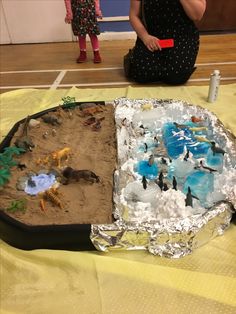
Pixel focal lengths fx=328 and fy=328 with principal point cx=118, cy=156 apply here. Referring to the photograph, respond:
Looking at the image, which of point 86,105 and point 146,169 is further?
point 86,105

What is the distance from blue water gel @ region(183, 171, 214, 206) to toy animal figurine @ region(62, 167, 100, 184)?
Result: 0.84ft

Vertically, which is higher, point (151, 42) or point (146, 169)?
point (151, 42)

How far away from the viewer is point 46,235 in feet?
2.60

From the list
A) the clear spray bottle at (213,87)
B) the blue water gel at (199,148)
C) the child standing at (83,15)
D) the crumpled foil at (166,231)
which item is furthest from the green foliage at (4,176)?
the child standing at (83,15)

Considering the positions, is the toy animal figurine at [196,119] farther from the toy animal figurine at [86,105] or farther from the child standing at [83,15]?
the child standing at [83,15]

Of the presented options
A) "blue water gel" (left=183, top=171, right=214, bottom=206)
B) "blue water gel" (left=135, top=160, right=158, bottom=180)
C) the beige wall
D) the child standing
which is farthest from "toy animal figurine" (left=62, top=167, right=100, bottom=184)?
the beige wall

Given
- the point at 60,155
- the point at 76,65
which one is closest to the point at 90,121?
the point at 60,155

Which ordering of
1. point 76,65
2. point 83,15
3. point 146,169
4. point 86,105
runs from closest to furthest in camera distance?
point 146,169
point 86,105
point 83,15
point 76,65

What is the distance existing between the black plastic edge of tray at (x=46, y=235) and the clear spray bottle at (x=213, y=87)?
939mm

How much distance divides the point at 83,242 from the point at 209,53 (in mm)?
1847

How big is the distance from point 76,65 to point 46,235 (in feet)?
5.29

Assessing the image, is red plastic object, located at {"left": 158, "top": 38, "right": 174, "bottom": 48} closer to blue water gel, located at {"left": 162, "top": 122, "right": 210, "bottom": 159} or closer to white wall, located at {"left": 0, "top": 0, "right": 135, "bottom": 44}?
blue water gel, located at {"left": 162, "top": 122, "right": 210, "bottom": 159}

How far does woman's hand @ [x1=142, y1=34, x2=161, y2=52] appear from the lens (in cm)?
166

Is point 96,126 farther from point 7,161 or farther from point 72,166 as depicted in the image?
point 7,161
